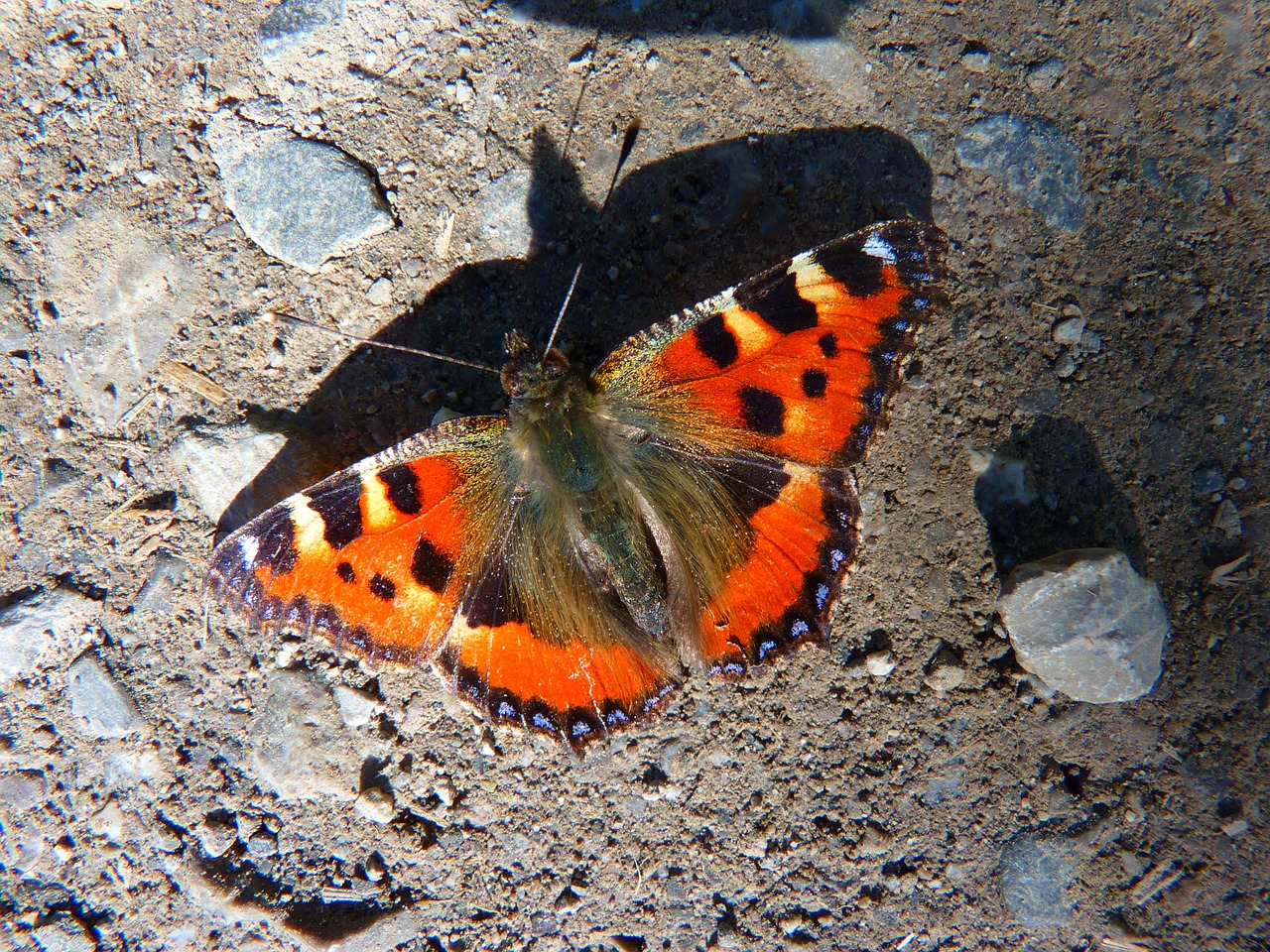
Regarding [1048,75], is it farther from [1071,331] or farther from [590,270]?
[590,270]

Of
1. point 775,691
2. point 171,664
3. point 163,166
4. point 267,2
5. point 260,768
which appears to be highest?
point 267,2

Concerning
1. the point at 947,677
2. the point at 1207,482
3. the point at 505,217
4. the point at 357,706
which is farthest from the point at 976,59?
the point at 357,706

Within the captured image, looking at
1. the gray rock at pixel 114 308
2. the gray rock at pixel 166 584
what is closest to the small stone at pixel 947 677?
the gray rock at pixel 166 584

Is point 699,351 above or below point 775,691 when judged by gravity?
above

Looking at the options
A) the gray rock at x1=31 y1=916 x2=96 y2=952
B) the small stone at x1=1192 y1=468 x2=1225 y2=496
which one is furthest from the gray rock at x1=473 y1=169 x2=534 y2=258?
the gray rock at x1=31 y1=916 x2=96 y2=952

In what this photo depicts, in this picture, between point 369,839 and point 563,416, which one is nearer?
point 563,416

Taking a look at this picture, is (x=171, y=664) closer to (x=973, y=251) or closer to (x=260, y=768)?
(x=260, y=768)

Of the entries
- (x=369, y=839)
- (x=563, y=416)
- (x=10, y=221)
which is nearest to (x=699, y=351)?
(x=563, y=416)
